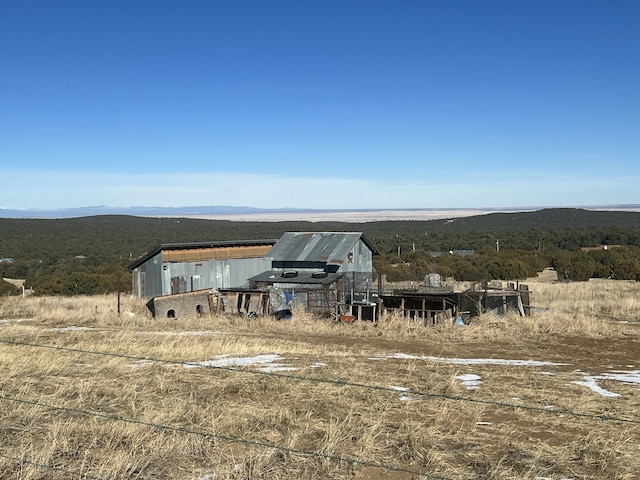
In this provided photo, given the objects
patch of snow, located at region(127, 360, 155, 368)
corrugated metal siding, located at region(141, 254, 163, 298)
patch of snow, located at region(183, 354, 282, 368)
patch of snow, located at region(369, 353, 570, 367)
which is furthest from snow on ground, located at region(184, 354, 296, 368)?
corrugated metal siding, located at region(141, 254, 163, 298)

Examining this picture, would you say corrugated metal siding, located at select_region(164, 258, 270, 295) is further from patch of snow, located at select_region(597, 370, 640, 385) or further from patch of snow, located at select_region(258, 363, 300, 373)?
patch of snow, located at select_region(597, 370, 640, 385)

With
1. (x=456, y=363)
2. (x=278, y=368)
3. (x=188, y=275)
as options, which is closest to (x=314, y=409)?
(x=278, y=368)

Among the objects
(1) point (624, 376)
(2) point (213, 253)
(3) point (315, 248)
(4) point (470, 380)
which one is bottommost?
(1) point (624, 376)

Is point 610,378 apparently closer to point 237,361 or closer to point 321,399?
point 321,399

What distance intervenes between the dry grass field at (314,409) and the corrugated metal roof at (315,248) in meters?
15.5

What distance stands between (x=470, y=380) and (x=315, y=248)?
23.6m

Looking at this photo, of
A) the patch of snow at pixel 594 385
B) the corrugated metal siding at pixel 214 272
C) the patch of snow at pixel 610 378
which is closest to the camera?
the patch of snow at pixel 594 385

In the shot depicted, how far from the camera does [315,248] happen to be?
36219 mm

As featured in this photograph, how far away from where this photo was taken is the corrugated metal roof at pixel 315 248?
35000 millimetres

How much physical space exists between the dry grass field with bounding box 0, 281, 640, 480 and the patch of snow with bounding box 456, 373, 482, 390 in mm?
87

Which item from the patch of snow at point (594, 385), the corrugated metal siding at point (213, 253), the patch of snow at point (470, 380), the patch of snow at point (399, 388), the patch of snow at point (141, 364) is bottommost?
the patch of snow at point (594, 385)

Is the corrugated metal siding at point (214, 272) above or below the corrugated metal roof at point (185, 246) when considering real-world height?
below

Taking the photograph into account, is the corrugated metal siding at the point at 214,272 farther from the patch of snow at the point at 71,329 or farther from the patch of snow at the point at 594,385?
the patch of snow at the point at 594,385

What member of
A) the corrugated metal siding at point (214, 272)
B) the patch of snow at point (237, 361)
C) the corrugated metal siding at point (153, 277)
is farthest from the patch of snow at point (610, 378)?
the corrugated metal siding at point (153, 277)
